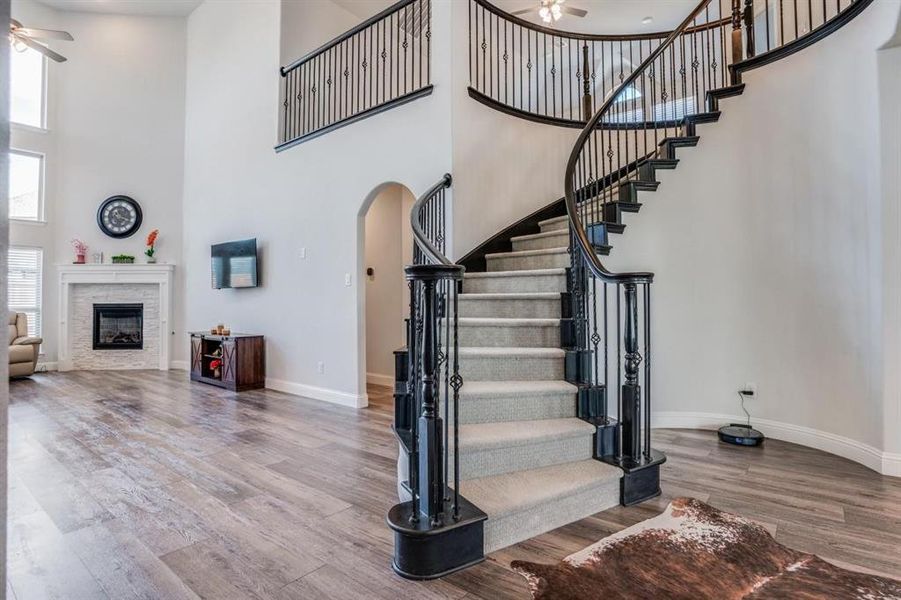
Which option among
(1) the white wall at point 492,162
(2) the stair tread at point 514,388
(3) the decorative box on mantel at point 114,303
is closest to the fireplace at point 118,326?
(3) the decorative box on mantel at point 114,303

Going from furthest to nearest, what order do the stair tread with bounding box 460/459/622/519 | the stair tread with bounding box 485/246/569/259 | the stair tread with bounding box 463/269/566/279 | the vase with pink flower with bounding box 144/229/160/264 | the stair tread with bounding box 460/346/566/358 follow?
the vase with pink flower with bounding box 144/229/160/264
the stair tread with bounding box 485/246/569/259
the stair tread with bounding box 463/269/566/279
the stair tread with bounding box 460/346/566/358
the stair tread with bounding box 460/459/622/519

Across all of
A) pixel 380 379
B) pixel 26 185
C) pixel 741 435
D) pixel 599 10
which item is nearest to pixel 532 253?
pixel 741 435

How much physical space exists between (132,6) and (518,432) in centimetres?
954

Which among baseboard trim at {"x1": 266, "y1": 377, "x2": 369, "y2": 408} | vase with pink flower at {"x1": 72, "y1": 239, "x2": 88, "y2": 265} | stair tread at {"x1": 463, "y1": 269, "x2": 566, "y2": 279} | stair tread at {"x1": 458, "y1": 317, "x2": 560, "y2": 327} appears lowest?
baseboard trim at {"x1": 266, "y1": 377, "x2": 369, "y2": 408}

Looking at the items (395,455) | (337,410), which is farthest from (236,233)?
(395,455)

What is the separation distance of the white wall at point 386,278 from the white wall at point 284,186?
1.00 metres

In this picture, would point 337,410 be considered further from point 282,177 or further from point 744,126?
point 744,126

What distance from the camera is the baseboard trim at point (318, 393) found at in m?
4.62

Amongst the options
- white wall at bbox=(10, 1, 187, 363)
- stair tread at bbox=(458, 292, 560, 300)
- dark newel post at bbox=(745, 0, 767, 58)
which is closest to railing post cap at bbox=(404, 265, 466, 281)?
stair tread at bbox=(458, 292, 560, 300)

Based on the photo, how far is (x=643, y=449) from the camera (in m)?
2.57

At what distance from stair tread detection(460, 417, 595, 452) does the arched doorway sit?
335 cm

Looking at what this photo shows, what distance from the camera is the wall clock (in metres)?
7.49

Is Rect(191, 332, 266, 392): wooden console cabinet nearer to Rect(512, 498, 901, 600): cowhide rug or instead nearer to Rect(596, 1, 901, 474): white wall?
Rect(596, 1, 901, 474): white wall

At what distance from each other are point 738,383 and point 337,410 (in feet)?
11.7
